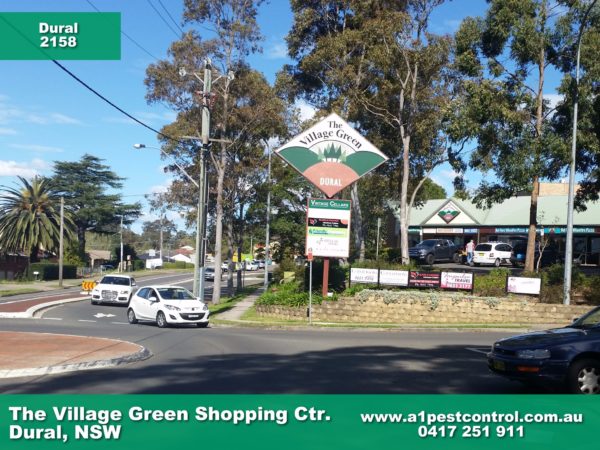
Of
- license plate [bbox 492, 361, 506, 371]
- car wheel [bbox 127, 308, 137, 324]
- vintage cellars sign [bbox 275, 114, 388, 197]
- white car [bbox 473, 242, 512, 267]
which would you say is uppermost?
vintage cellars sign [bbox 275, 114, 388, 197]

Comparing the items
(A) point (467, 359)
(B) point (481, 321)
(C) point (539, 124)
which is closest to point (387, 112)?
(C) point (539, 124)

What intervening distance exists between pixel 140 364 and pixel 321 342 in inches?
231

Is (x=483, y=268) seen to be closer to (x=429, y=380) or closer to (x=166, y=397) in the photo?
(x=429, y=380)

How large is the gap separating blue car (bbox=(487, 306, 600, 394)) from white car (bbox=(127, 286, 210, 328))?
555 inches

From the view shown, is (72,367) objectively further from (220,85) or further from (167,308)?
(220,85)

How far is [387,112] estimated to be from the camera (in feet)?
112

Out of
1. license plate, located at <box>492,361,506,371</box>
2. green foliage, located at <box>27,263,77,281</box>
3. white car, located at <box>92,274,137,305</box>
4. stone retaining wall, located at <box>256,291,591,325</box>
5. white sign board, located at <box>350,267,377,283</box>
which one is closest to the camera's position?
license plate, located at <box>492,361,506,371</box>

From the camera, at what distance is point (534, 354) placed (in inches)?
344

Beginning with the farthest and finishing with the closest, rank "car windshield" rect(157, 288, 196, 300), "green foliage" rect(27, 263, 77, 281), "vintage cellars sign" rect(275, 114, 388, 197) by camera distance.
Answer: "green foliage" rect(27, 263, 77, 281)
"vintage cellars sign" rect(275, 114, 388, 197)
"car windshield" rect(157, 288, 196, 300)

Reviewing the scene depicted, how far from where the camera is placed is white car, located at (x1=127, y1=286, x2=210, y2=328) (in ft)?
70.1

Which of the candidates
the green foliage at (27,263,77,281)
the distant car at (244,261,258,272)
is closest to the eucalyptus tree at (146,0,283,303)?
the green foliage at (27,263,77,281)

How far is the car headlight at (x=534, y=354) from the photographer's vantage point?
Result: 8.68m

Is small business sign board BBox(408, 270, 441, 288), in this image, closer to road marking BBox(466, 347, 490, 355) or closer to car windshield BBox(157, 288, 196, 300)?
car windshield BBox(157, 288, 196, 300)

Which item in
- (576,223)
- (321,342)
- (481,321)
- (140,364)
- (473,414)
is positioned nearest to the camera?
(473,414)
